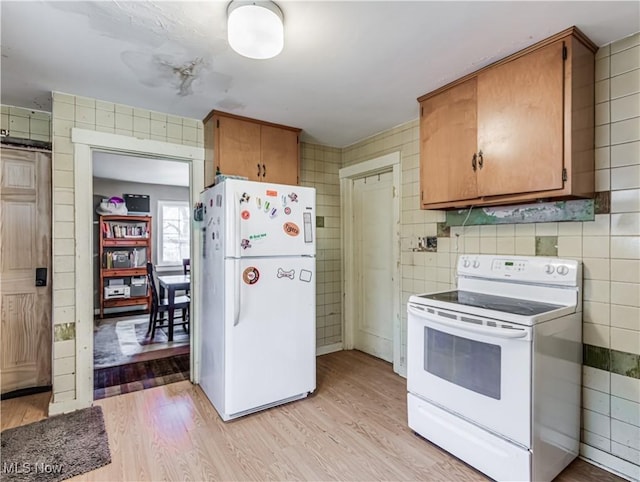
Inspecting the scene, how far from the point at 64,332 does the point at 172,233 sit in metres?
4.10

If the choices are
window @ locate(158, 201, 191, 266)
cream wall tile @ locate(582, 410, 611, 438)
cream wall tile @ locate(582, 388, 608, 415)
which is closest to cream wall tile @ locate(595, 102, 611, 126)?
cream wall tile @ locate(582, 388, 608, 415)

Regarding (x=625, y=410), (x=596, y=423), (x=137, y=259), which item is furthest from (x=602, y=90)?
(x=137, y=259)

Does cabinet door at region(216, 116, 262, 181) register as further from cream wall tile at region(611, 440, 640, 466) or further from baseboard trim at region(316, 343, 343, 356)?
cream wall tile at region(611, 440, 640, 466)

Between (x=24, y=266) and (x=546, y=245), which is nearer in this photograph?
(x=546, y=245)

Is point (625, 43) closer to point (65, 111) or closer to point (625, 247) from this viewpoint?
point (625, 247)

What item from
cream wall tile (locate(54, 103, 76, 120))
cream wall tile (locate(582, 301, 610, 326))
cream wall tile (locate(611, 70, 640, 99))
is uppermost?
cream wall tile (locate(54, 103, 76, 120))

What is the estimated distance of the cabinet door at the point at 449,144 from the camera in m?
2.13

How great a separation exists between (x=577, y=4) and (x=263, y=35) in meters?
1.42

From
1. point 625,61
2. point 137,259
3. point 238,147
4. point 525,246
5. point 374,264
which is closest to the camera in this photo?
point 625,61

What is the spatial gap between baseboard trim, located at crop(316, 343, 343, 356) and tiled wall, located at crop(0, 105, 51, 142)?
123 inches

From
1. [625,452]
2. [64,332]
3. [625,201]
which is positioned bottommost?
[625,452]

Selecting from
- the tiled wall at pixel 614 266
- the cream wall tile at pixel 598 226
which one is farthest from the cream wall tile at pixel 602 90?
the cream wall tile at pixel 598 226

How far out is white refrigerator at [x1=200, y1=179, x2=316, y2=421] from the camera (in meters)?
2.27

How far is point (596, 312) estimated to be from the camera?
6.07 ft
